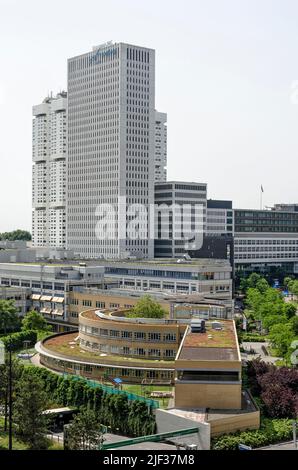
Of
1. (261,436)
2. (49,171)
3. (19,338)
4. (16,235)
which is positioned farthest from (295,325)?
(16,235)

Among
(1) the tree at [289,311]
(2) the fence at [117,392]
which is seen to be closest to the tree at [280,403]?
(2) the fence at [117,392]

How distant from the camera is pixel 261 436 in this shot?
32750mm

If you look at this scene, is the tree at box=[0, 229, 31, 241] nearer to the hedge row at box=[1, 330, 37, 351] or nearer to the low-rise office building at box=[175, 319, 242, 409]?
the hedge row at box=[1, 330, 37, 351]

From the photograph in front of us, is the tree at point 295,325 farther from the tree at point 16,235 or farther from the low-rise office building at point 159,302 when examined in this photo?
the tree at point 16,235

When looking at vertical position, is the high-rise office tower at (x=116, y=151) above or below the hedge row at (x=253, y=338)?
above

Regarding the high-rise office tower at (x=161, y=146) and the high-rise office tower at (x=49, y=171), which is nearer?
the high-rise office tower at (x=49, y=171)

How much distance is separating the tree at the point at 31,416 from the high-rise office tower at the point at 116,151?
236ft

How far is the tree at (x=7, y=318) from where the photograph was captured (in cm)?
6169

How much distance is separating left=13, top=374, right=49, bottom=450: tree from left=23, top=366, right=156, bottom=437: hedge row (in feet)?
13.4

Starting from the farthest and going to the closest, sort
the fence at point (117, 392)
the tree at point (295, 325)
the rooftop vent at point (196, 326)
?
1. the tree at point (295, 325)
2. the rooftop vent at point (196, 326)
3. the fence at point (117, 392)

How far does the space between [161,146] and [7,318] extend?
108601 millimetres

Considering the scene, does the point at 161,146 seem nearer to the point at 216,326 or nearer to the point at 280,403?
the point at 216,326
